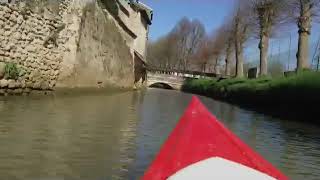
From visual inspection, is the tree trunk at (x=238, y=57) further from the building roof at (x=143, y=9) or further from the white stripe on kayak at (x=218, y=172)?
the white stripe on kayak at (x=218, y=172)

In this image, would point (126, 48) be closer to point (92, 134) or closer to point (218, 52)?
point (92, 134)

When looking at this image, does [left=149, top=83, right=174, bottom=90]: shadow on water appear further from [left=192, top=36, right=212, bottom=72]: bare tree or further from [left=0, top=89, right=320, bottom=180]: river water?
[left=0, top=89, right=320, bottom=180]: river water

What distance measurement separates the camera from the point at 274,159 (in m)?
7.90

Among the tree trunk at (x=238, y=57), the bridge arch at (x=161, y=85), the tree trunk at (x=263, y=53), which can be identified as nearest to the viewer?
the tree trunk at (x=263, y=53)

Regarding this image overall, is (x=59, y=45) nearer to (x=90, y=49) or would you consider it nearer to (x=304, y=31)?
(x=90, y=49)

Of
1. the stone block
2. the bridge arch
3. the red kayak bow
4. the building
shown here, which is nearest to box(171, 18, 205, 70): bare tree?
the bridge arch

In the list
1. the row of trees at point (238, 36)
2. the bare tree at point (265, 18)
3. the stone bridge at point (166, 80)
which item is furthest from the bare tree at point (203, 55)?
the bare tree at point (265, 18)

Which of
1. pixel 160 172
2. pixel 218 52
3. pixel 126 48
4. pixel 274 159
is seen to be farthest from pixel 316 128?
pixel 218 52

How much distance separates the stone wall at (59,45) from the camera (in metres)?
15.6

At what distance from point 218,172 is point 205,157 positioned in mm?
121

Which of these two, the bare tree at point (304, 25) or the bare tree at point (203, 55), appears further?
the bare tree at point (203, 55)

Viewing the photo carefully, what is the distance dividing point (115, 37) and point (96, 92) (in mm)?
6074

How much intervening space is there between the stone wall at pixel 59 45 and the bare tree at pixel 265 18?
8.39 metres

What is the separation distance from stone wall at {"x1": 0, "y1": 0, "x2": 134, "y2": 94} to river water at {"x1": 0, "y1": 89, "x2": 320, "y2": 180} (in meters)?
3.12
